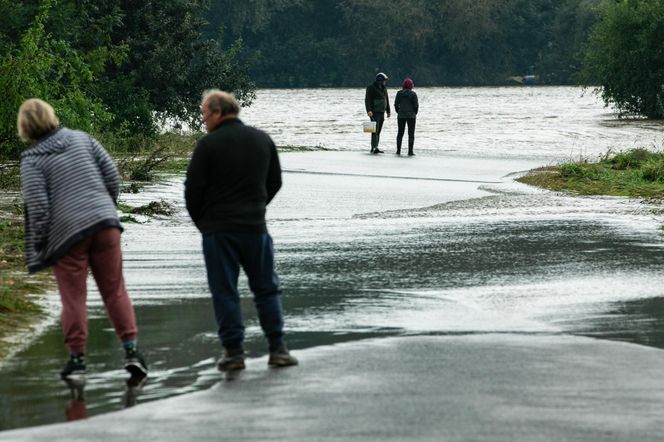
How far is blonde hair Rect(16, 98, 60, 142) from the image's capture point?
28.1ft

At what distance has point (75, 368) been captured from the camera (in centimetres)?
841

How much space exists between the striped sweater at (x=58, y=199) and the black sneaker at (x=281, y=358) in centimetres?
A: 121

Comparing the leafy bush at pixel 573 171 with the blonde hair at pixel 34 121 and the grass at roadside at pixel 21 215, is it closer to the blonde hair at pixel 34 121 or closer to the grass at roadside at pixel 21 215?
the grass at roadside at pixel 21 215

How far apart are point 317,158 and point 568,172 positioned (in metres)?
8.52

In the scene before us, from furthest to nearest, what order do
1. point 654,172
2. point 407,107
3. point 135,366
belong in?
point 407,107 < point 654,172 < point 135,366

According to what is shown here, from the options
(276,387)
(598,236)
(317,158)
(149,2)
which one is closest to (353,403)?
(276,387)

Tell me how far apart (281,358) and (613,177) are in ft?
54.7

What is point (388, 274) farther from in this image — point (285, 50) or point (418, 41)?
point (285, 50)

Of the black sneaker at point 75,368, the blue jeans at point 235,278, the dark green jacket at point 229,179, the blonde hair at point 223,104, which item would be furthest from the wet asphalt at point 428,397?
the blonde hair at point 223,104

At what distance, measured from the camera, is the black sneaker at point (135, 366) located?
27.4ft

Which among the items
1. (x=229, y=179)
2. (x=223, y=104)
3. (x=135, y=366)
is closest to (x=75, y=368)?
(x=135, y=366)

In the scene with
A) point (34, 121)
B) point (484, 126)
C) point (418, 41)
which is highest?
point (34, 121)

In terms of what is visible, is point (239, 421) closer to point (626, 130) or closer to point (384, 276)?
point (384, 276)

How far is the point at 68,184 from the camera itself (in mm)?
8492
